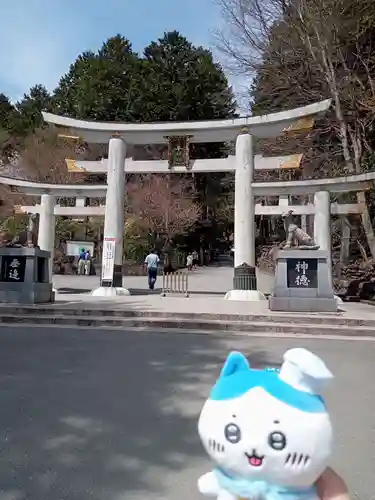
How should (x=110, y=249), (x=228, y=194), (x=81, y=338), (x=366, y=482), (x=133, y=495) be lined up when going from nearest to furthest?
1. (x=133, y=495)
2. (x=366, y=482)
3. (x=81, y=338)
4. (x=110, y=249)
5. (x=228, y=194)

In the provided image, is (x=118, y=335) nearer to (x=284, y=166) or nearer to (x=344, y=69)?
(x=284, y=166)

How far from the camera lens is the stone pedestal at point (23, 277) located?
11617mm

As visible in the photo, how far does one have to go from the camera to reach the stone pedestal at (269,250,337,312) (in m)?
10.9

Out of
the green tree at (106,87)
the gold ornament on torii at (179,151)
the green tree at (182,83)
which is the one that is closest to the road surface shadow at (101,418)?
the gold ornament on torii at (179,151)

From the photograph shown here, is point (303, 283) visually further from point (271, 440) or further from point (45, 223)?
point (271, 440)

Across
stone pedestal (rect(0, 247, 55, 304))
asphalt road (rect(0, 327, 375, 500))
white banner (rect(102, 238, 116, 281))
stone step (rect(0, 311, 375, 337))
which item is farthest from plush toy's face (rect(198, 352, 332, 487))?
white banner (rect(102, 238, 116, 281))

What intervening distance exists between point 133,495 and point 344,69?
1831cm

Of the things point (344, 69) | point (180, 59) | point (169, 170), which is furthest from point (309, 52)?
point (180, 59)

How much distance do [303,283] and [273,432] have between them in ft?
32.9

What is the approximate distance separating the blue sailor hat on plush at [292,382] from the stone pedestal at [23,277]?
34.9 ft

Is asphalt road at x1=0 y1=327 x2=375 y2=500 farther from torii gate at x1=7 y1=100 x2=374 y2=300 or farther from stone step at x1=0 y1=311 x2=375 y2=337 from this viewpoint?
torii gate at x1=7 y1=100 x2=374 y2=300

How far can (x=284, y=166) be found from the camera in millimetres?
14945

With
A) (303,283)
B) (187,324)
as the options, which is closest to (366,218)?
(303,283)

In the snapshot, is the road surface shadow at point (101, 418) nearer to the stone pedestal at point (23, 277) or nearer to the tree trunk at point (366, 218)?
the stone pedestal at point (23, 277)
